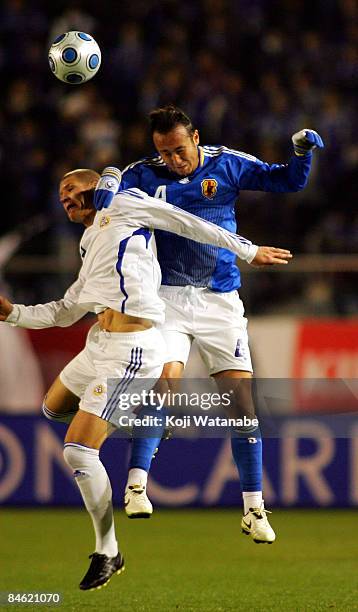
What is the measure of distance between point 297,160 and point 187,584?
275cm

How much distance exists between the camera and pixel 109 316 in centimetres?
619

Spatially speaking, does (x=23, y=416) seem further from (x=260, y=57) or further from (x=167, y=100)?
A: (x=260, y=57)

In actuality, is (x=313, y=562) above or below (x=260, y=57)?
below

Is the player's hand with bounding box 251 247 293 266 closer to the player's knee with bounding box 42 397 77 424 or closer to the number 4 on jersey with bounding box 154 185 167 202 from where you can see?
the number 4 on jersey with bounding box 154 185 167 202

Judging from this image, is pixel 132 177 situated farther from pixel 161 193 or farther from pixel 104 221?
pixel 104 221

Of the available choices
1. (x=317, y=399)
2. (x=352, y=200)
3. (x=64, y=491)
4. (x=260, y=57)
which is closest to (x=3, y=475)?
(x=64, y=491)

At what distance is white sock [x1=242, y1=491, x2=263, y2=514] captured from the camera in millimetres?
6441

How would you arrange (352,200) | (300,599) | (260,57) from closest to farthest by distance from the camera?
(300,599), (352,200), (260,57)

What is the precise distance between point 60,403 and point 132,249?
96 cm

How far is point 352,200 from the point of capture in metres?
11.0

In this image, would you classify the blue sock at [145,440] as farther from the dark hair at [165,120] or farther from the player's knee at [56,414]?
the dark hair at [165,120]

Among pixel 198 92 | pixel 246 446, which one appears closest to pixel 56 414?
pixel 246 446

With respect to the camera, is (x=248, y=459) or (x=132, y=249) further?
(x=248, y=459)

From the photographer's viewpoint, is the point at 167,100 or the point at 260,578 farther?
the point at 167,100
